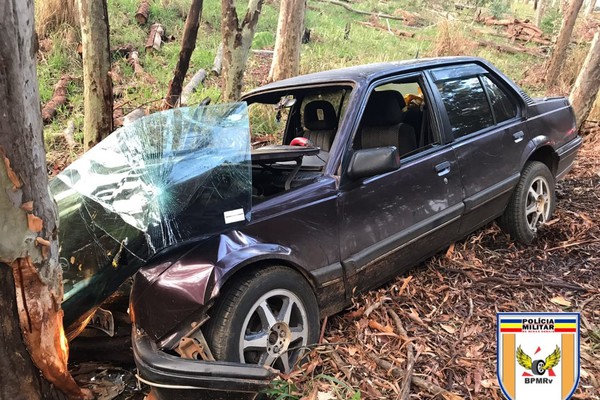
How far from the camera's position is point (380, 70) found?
11.2 feet

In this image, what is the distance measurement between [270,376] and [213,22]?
1212cm

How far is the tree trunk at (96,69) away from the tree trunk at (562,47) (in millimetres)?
9781

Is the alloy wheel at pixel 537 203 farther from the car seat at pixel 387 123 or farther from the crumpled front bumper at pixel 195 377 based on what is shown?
the crumpled front bumper at pixel 195 377

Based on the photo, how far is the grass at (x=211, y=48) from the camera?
812 cm

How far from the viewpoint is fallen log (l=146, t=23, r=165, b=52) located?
32.2 ft

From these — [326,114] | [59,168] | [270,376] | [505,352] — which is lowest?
[59,168]

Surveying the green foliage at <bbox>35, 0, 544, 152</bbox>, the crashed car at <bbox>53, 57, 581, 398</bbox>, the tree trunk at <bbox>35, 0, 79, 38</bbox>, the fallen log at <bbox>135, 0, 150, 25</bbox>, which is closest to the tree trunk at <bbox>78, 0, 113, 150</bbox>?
the green foliage at <bbox>35, 0, 544, 152</bbox>

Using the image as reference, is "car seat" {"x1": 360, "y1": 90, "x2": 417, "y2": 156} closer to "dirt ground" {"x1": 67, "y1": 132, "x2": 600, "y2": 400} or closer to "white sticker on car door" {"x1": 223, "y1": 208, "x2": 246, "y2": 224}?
"dirt ground" {"x1": 67, "y1": 132, "x2": 600, "y2": 400}

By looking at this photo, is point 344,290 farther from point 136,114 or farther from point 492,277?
point 136,114

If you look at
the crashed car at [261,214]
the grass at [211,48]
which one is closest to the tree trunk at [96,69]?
the grass at [211,48]

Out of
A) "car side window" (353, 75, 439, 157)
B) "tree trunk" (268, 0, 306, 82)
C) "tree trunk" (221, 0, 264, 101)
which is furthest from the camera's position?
"tree trunk" (268, 0, 306, 82)

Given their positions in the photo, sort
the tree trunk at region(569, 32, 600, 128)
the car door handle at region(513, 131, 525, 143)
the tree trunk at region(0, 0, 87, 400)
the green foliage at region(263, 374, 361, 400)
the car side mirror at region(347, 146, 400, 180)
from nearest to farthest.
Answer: the tree trunk at region(0, 0, 87, 400) < the green foliage at region(263, 374, 361, 400) < the car side mirror at region(347, 146, 400, 180) < the car door handle at region(513, 131, 525, 143) < the tree trunk at region(569, 32, 600, 128)

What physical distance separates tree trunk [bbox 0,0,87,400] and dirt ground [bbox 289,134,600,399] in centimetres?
124

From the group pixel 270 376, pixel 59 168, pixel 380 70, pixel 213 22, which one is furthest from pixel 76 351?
pixel 213 22
